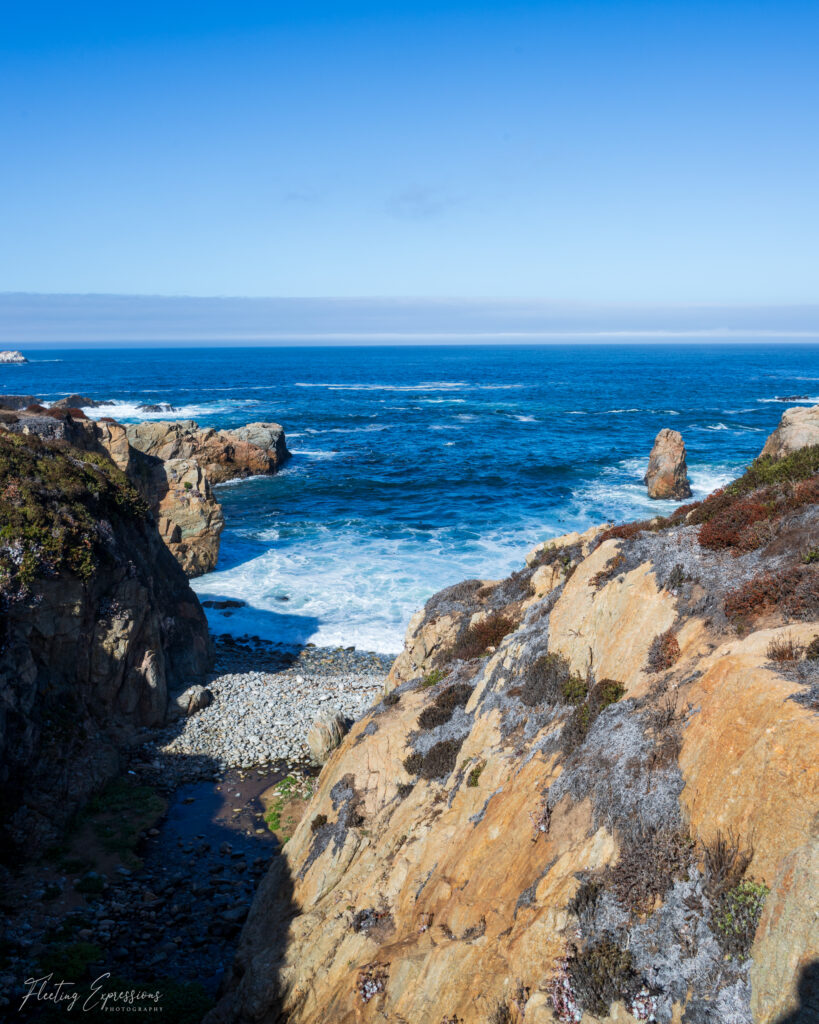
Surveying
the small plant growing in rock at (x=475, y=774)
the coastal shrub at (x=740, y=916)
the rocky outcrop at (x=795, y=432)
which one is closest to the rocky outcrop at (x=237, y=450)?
the rocky outcrop at (x=795, y=432)

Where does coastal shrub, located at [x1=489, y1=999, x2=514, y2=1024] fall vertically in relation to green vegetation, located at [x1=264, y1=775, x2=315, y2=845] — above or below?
above

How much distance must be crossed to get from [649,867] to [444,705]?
711 centimetres

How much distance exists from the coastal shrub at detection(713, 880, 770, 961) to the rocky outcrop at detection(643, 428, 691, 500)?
1950 inches

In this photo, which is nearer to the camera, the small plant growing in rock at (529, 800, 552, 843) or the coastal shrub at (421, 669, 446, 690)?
the small plant growing in rock at (529, 800, 552, 843)

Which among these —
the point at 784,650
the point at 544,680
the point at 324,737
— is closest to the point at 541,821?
the point at 544,680

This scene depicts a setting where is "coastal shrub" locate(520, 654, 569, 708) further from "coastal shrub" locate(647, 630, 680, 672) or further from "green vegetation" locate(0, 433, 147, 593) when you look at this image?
"green vegetation" locate(0, 433, 147, 593)

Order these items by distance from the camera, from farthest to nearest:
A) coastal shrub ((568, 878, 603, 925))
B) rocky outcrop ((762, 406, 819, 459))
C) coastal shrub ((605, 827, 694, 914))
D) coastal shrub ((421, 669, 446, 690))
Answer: rocky outcrop ((762, 406, 819, 459)) < coastal shrub ((421, 669, 446, 690)) < coastal shrub ((568, 878, 603, 925)) < coastal shrub ((605, 827, 694, 914))

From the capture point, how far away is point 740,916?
19.1 feet

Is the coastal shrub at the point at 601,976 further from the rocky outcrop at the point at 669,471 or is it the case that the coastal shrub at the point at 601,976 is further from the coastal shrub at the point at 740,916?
the rocky outcrop at the point at 669,471

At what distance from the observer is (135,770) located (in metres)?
19.1

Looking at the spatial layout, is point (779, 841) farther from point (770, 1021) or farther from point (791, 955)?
point (770, 1021)

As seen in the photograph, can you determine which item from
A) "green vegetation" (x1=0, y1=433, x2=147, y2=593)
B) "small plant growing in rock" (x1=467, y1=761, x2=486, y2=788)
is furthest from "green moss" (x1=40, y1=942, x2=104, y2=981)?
"green vegetation" (x1=0, y1=433, x2=147, y2=593)

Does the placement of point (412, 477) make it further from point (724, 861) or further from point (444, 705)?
point (724, 861)

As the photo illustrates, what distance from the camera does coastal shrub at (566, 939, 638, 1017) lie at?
239 inches
